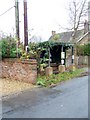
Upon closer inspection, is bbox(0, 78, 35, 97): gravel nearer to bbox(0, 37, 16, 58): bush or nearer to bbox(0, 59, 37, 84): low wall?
bbox(0, 59, 37, 84): low wall

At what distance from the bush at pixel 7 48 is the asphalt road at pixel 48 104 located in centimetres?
321

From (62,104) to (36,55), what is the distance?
595 centimetres

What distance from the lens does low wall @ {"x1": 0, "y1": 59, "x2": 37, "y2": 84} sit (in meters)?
11.3

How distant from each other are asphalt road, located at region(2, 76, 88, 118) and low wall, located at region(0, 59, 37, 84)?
1271mm

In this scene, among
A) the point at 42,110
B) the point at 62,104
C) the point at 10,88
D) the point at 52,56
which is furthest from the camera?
the point at 52,56

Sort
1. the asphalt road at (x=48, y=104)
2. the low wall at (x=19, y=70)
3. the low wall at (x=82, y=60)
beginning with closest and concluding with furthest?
1. the asphalt road at (x=48, y=104)
2. the low wall at (x=19, y=70)
3. the low wall at (x=82, y=60)

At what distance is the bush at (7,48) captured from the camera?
12508 mm

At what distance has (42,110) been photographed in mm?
6902

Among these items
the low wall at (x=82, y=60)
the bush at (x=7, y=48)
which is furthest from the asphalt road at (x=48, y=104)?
the low wall at (x=82, y=60)

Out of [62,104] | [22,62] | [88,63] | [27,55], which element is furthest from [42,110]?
[88,63]

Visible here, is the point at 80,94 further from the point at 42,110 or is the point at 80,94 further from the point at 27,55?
the point at 27,55

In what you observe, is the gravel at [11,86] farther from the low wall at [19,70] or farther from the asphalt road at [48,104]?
the asphalt road at [48,104]

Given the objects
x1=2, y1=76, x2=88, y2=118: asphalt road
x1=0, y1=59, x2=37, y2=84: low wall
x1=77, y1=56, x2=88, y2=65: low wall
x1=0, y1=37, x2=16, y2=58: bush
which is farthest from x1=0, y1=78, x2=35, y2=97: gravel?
x1=77, y1=56, x2=88, y2=65: low wall

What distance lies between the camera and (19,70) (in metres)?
11.6
